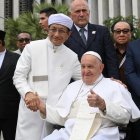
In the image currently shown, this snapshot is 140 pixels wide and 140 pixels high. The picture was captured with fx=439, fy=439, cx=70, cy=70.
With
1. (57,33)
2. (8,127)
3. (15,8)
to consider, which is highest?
(15,8)

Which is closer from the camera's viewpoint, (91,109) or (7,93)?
(91,109)

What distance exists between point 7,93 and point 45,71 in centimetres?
107

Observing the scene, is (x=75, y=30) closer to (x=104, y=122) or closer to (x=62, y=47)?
(x=62, y=47)

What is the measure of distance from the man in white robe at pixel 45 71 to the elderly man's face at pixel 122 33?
34.0 inches

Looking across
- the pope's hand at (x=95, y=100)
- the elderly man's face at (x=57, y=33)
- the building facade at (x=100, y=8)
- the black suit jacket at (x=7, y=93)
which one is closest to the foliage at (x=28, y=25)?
the building facade at (x=100, y=8)

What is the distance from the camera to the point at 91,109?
5.50 meters

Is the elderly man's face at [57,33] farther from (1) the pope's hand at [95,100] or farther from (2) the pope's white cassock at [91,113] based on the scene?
(1) the pope's hand at [95,100]

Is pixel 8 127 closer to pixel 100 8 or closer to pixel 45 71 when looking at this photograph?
pixel 45 71

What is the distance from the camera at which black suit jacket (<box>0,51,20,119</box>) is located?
6637 millimetres

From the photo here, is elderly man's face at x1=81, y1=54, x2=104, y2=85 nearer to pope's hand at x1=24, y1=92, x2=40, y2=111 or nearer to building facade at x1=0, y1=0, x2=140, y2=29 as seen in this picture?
pope's hand at x1=24, y1=92, x2=40, y2=111

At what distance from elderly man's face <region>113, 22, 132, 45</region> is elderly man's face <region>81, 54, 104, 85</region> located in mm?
1073

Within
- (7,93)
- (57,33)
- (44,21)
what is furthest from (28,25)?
(57,33)

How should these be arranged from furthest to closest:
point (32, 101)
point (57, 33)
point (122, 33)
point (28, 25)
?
point (28, 25)
point (122, 33)
point (57, 33)
point (32, 101)

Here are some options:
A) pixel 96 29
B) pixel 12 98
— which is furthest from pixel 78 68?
pixel 12 98
